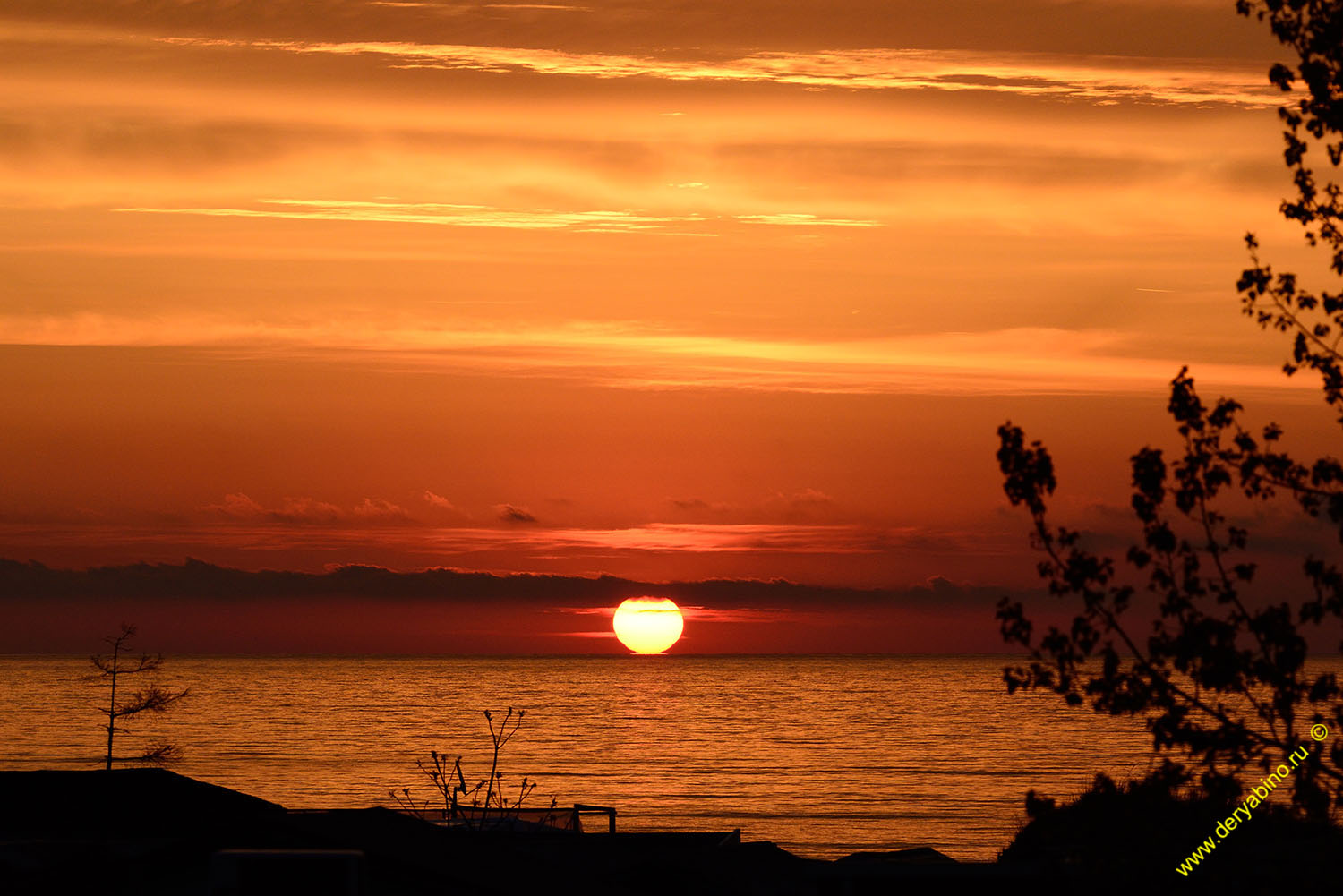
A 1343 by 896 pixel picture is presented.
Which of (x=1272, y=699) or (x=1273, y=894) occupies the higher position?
(x=1272, y=699)

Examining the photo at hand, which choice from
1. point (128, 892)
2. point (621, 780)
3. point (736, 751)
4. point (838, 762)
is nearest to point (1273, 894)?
point (128, 892)

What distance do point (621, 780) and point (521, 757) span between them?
22.3 m

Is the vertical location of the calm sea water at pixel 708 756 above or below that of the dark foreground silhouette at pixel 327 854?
above

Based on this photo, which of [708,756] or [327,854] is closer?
[327,854]

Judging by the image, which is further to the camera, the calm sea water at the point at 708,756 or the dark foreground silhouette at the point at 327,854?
the calm sea water at the point at 708,756

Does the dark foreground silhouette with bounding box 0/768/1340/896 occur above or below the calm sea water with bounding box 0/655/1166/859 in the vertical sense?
below

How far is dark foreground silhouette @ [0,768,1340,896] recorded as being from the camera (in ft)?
40.2

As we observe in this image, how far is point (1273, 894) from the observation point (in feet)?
38.7

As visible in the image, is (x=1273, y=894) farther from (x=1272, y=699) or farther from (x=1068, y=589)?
(x=1068, y=589)

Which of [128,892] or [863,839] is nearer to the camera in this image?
[128,892]

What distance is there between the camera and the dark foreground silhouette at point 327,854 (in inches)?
483

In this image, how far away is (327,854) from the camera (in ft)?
44.2

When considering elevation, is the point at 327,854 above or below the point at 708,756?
below

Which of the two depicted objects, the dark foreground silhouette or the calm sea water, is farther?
the calm sea water
